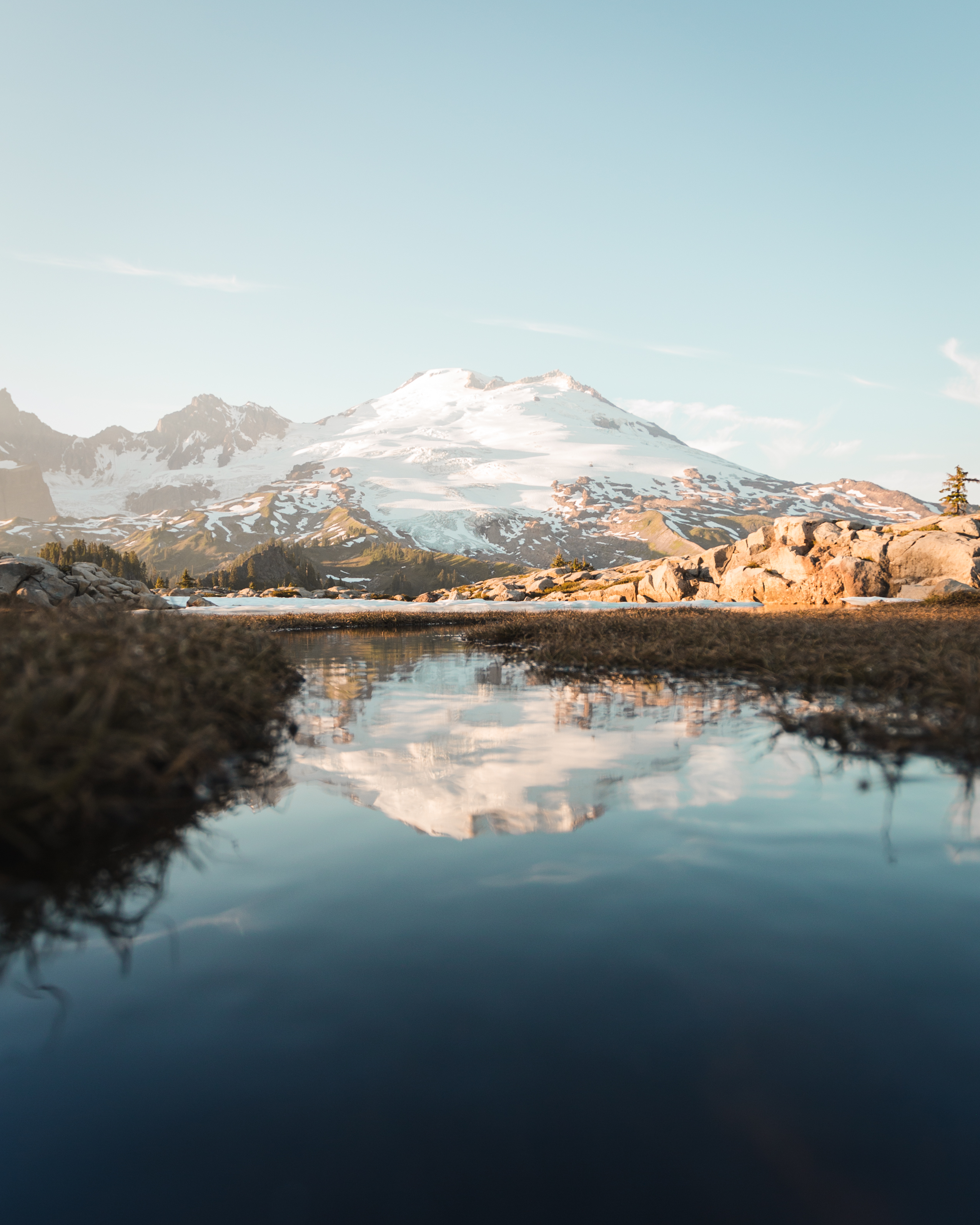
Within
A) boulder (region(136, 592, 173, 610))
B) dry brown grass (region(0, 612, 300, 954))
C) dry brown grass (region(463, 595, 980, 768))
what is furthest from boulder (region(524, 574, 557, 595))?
dry brown grass (region(0, 612, 300, 954))

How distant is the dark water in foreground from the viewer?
2701mm

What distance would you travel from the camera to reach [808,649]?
17453mm

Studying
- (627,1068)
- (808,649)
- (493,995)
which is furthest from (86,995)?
(808,649)

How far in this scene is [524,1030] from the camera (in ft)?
11.7

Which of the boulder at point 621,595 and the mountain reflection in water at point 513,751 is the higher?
the boulder at point 621,595

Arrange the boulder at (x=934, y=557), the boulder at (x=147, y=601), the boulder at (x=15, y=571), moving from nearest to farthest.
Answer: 1. the boulder at (x=934, y=557)
2. the boulder at (x=147, y=601)
3. the boulder at (x=15, y=571)

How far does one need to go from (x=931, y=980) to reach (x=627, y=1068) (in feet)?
6.76

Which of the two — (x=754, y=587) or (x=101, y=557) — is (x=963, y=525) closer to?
(x=754, y=587)

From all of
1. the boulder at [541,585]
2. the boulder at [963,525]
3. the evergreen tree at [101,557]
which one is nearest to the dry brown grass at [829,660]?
the boulder at [963,525]

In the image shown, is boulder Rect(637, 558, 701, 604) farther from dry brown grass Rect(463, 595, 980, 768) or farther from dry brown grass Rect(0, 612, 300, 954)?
dry brown grass Rect(0, 612, 300, 954)

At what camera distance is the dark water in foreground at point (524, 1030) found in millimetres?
2701

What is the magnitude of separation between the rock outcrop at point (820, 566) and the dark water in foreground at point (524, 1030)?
4411 cm

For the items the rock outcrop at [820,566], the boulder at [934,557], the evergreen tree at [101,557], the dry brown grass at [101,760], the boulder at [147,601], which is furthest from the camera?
the evergreen tree at [101,557]

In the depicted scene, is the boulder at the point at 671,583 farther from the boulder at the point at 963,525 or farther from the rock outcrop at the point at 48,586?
the rock outcrop at the point at 48,586
